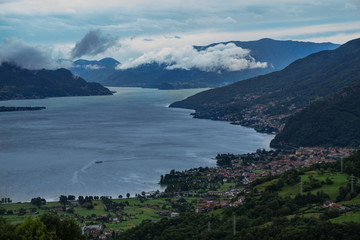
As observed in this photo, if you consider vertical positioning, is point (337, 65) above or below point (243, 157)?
above

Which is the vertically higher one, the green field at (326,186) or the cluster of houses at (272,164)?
the green field at (326,186)

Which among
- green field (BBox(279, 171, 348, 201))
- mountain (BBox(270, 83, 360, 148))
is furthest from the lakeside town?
mountain (BBox(270, 83, 360, 148))

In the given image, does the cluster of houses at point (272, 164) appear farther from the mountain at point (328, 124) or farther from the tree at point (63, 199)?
the tree at point (63, 199)

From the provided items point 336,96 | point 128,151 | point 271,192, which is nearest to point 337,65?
point 336,96

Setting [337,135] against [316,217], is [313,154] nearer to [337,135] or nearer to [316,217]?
[337,135]

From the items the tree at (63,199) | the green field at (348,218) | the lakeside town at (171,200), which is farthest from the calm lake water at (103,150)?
the green field at (348,218)

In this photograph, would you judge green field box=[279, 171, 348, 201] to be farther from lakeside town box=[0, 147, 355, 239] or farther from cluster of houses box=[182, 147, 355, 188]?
cluster of houses box=[182, 147, 355, 188]
